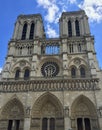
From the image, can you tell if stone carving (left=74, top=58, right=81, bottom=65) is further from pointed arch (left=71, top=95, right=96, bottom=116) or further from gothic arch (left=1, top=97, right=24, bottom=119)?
gothic arch (left=1, top=97, right=24, bottom=119)

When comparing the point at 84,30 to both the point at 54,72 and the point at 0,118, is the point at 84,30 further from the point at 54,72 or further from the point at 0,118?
the point at 0,118

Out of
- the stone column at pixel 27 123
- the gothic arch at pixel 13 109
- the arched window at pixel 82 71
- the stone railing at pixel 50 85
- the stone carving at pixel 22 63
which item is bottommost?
the stone column at pixel 27 123

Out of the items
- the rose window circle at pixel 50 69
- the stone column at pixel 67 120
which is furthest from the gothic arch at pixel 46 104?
the rose window circle at pixel 50 69

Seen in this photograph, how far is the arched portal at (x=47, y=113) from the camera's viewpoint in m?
22.3

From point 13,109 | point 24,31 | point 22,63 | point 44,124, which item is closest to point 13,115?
point 13,109

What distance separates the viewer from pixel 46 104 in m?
24.3

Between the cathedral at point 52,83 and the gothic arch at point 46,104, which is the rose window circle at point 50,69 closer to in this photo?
the cathedral at point 52,83

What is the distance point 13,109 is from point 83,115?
9443 mm

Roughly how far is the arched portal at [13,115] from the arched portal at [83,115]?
22.4 feet

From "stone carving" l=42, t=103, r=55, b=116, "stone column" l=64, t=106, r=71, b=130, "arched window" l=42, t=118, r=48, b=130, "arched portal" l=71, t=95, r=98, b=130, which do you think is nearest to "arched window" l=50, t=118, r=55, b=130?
"arched window" l=42, t=118, r=48, b=130

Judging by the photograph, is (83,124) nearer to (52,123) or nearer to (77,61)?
(52,123)

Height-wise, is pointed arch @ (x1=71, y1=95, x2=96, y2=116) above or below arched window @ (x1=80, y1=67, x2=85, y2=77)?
below

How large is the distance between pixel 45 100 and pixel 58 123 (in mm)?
3640

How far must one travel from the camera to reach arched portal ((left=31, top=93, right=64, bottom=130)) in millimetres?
22309
